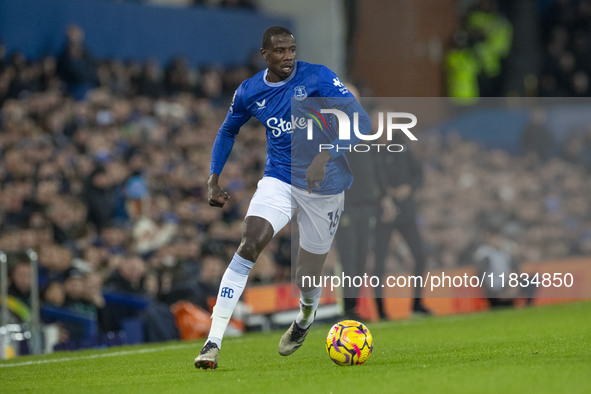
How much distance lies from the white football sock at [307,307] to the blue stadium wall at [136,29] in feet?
36.2

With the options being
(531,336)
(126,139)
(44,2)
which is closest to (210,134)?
(126,139)

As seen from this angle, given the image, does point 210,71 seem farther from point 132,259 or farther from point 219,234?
point 132,259

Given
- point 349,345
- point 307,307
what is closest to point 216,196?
point 307,307

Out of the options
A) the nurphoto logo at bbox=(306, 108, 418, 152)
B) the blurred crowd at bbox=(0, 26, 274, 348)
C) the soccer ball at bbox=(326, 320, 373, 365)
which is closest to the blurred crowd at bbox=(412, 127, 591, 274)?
the nurphoto logo at bbox=(306, 108, 418, 152)

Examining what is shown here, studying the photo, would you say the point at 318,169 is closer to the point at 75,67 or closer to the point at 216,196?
the point at 216,196

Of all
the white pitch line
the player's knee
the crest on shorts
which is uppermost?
the crest on shorts

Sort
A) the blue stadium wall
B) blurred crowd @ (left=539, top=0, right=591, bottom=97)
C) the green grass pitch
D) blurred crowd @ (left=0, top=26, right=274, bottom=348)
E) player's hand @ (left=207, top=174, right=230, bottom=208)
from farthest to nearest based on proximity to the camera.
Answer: blurred crowd @ (left=539, top=0, right=591, bottom=97), the blue stadium wall, blurred crowd @ (left=0, top=26, right=274, bottom=348), player's hand @ (left=207, top=174, right=230, bottom=208), the green grass pitch

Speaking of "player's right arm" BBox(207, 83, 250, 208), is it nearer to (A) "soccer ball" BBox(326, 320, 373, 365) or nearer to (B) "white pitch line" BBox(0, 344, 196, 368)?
(A) "soccer ball" BBox(326, 320, 373, 365)

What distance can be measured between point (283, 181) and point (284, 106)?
0.59 meters

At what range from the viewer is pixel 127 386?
21.0ft

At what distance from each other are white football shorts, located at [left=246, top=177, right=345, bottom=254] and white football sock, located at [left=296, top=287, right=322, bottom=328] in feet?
1.28

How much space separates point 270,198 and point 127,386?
1871 millimetres

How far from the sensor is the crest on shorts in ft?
25.3

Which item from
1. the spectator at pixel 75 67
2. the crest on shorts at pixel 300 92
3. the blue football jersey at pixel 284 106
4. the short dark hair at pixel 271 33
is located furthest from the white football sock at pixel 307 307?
the spectator at pixel 75 67
